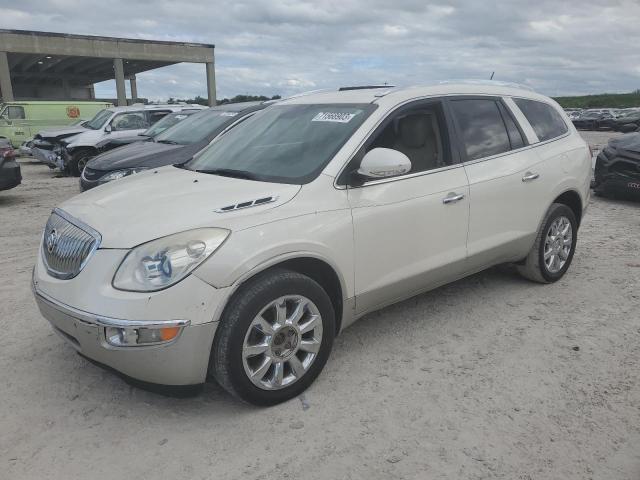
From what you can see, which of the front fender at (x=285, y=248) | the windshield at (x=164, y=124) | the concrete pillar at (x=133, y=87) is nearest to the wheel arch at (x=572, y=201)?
the front fender at (x=285, y=248)

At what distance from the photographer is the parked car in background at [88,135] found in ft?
42.8

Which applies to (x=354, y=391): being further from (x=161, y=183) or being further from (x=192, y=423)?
(x=161, y=183)

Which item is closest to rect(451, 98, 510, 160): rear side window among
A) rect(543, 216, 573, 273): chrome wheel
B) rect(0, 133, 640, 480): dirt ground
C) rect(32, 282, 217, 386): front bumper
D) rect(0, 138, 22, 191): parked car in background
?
rect(543, 216, 573, 273): chrome wheel

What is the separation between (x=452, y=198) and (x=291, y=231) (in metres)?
1.42

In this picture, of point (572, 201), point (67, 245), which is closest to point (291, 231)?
point (67, 245)

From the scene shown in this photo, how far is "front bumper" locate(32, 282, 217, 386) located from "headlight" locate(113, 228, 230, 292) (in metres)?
0.19

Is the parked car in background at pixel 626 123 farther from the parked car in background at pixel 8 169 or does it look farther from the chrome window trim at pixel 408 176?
the chrome window trim at pixel 408 176

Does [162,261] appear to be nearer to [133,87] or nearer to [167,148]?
[167,148]

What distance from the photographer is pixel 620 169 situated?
9258 mm

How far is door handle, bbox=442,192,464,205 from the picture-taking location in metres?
3.89

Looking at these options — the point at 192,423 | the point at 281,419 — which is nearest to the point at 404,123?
the point at 281,419

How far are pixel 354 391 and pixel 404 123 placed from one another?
1832 mm

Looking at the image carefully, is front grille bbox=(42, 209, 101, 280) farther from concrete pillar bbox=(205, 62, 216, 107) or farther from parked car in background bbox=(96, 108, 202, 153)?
concrete pillar bbox=(205, 62, 216, 107)

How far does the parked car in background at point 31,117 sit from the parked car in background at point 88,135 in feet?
16.2
